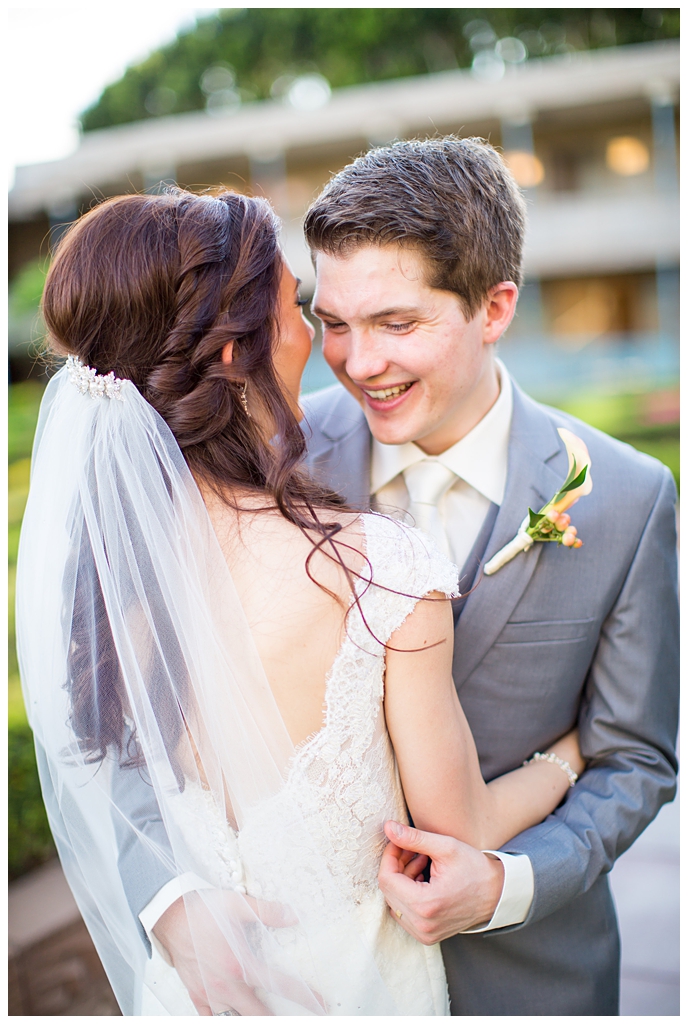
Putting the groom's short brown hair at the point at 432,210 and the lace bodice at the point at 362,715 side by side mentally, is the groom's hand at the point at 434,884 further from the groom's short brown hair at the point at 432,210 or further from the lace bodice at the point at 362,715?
the groom's short brown hair at the point at 432,210

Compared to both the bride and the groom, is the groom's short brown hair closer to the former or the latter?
the groom

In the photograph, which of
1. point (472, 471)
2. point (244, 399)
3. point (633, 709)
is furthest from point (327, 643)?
point (633, 709)

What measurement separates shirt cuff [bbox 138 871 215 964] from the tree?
2683 cm

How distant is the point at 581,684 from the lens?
2.13m

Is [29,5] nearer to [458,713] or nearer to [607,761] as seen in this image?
[458,713]

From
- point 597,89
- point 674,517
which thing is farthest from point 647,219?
point 674,517

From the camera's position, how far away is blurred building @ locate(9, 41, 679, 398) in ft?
53.7

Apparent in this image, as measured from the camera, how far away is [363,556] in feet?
5.14

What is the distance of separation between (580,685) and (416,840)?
731 mm

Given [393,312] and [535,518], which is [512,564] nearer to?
[535,518]

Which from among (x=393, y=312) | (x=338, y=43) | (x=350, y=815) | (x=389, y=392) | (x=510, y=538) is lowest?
(x=350, y=815)

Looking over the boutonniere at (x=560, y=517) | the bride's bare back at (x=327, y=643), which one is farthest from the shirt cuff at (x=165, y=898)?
the boutonniere at (x=560, y=517)

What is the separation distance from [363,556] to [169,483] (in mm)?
425

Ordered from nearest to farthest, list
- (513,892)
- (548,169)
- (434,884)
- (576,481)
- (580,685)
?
(434,884) < (513,892) < (576,481) < (580,685) < (548,169)
